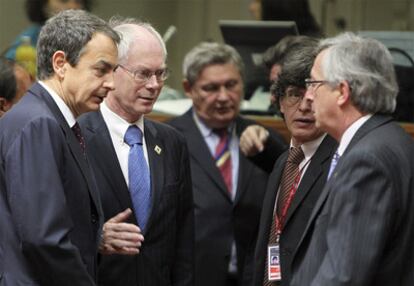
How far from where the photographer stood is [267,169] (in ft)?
15.7

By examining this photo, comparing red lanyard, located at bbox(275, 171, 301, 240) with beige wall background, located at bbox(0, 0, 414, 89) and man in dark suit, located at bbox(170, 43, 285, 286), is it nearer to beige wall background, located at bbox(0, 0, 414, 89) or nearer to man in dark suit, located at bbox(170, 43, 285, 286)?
man in dark suit, located at bbox(170, 43, 285, 286)

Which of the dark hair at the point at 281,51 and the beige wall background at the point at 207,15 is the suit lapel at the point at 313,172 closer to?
the dark hair at the point at 281,51

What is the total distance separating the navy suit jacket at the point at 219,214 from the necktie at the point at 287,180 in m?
0.97

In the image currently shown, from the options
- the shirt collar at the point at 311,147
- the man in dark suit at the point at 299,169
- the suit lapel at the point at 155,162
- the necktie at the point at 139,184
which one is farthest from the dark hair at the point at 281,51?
the necktie at the point at 139,184

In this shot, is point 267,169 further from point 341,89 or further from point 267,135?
point 341,89

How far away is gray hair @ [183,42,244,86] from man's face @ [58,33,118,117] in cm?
186

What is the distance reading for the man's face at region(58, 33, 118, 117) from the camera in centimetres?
334

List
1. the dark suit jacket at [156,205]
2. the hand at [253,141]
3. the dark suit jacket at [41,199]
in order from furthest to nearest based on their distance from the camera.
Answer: the hand at [253,141]
the dark suit jacket at [156,205]
the dark suit jacket at [41,199]

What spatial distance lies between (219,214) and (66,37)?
1893mm

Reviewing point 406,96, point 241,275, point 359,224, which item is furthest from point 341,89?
point 406,96

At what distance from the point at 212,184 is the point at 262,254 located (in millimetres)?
1134

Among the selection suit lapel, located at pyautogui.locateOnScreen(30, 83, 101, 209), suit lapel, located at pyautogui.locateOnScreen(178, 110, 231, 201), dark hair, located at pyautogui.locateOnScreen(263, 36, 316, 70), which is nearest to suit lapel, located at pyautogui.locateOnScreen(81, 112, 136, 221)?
suit lapel, located at pyautogui.locateOnScreen(30, 83, 101, 209)

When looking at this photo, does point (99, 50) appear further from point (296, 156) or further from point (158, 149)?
point (296, 156)

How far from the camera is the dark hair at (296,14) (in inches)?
255
